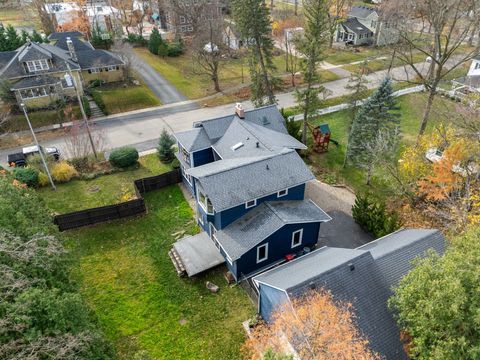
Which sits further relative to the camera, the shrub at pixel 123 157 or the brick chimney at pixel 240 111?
the shrub at pixel 123 157

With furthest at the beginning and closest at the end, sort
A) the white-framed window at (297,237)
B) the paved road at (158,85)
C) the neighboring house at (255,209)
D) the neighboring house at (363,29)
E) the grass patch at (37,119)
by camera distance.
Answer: the neighboring house at (363,29) < the paved road at (158,85) < the grass patch at (37,119) < the white-framed window at (297,237) < the neighboring house at (255,209)

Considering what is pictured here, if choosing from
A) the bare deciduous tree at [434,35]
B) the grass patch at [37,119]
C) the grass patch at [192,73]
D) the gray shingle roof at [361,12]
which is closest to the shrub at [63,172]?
the grass patch at [37,119]

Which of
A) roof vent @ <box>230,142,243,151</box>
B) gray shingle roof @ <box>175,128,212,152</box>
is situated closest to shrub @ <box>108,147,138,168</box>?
gray shingle roof @ <box>175,128,212,152</box>

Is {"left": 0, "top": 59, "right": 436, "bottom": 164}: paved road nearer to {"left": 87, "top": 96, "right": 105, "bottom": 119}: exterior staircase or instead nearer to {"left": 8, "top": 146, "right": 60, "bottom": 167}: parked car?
{"left": 87, "top": 96, "right": 105, "bottom": 119}: exterior staircase

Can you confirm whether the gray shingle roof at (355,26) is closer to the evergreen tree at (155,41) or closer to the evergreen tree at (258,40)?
the evergreen tree at (258,40)

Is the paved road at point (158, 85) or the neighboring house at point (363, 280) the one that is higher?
the neighboring house at point (363, 280)

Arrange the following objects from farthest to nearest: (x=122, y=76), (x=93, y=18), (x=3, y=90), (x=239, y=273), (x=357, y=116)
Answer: (x=93, y=18), (x=122, y=76), (x=3, y=90), (x=357, y=116), (x=239, y=273)

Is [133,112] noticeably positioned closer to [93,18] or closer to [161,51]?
[161,51]

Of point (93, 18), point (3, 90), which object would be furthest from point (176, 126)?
point (93, 18)
